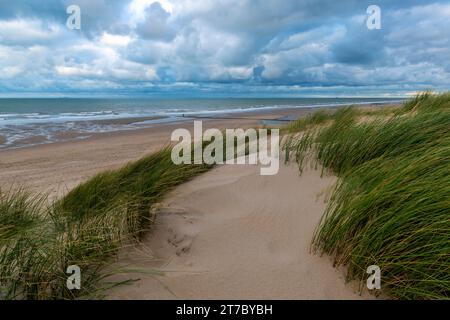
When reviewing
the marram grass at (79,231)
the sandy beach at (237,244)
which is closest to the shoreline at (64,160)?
the marram grass at (79,231)

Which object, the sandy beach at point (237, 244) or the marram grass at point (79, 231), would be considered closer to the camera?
the marram grass at point (79, 231)

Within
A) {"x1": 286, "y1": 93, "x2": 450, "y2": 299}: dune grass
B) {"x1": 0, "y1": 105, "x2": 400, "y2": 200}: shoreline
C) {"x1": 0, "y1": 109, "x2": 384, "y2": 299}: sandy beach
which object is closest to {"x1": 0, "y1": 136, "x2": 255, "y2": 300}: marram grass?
{"x1": 0, "y1": 109, "x2": 384, "y2": 299}: sandy beach

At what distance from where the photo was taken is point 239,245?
108 inches

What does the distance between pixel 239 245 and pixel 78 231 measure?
1.47 m

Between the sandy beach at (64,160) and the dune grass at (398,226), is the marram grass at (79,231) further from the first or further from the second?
the sandy beach at (64,160)

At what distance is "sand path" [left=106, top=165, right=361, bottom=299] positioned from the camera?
215 centimetres

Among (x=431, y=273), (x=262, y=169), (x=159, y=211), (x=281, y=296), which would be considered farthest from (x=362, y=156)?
(x=159, y=211)

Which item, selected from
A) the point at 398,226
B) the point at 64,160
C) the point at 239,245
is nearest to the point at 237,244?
the point at 239,245

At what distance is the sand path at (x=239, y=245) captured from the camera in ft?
7.07

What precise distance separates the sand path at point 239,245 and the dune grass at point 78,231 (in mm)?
177

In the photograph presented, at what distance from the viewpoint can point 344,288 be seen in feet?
6.91

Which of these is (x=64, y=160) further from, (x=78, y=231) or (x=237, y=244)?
(x=237, y=244)

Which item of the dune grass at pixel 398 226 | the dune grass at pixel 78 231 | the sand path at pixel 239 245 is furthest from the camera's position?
the sand path at pixel 239 245

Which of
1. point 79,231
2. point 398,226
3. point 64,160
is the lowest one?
point 79,231
